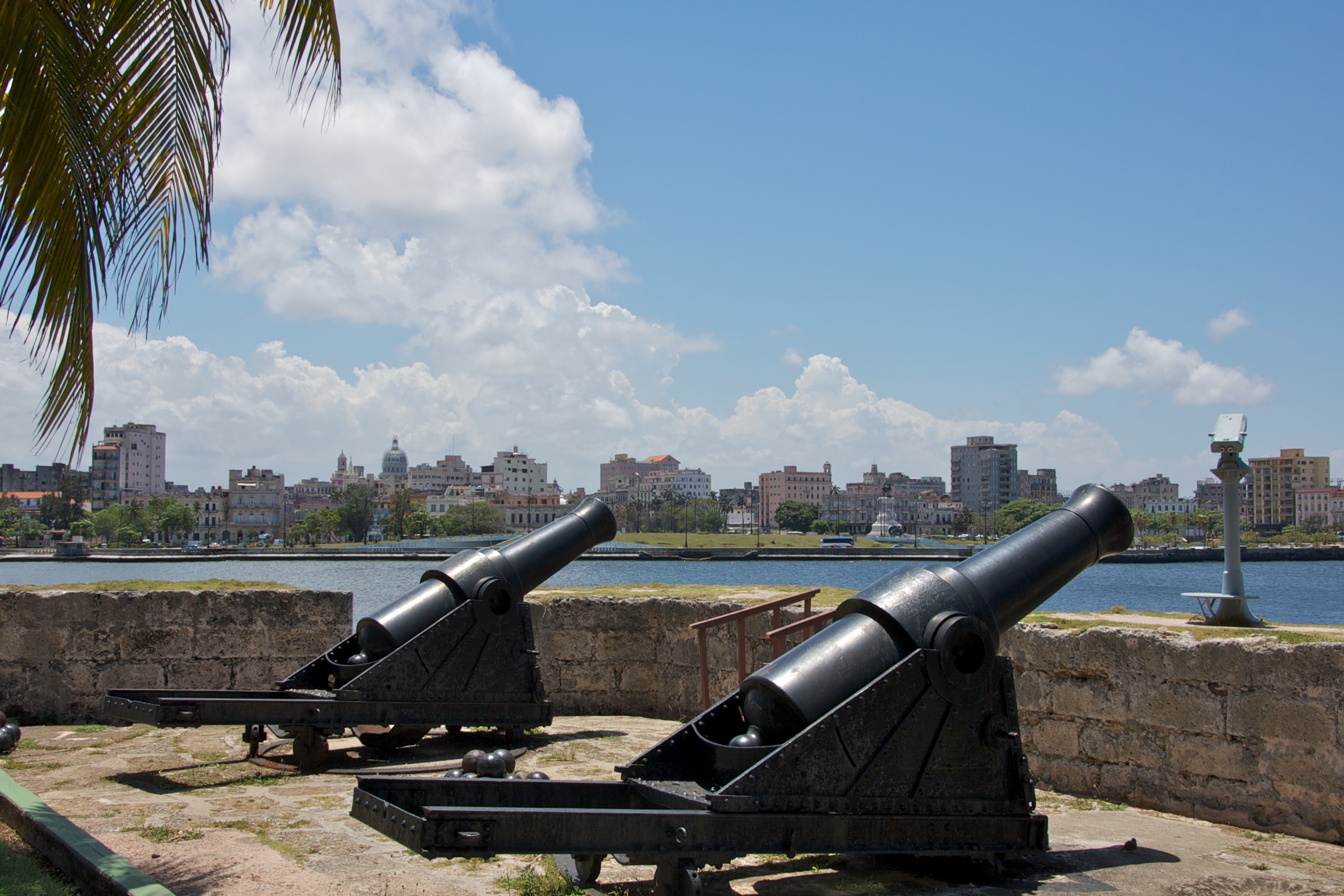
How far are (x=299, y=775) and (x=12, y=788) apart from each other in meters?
1.47

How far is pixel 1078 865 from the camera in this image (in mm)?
4125

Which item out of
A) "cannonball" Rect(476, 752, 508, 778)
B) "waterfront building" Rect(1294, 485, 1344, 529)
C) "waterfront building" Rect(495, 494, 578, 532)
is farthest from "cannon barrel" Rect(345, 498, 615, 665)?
"waterfront building" Rect(1294, 485, 1344, 529)

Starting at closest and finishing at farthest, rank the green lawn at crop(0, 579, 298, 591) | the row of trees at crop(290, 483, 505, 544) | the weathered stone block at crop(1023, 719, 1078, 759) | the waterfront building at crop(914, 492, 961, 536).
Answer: the weathered stone block at crop(1023, 719, 1078, 759) < the green lawn at crop(0, 579, 298, 591) < the row of trees at crop(290, 483, 505, 544) < the waterfront building at crop(914, 492, 961, 536)

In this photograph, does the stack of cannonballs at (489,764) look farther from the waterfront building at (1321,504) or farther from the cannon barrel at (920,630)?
the waterfront building at (1321,504)

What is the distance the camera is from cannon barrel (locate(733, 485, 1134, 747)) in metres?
3.76

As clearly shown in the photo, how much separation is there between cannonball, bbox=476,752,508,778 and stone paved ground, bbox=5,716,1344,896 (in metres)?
0.65

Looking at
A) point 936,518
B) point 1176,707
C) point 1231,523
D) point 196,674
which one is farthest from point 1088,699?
point 936,518

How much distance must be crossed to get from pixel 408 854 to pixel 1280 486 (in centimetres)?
16008

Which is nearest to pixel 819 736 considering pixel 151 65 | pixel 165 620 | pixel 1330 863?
pixel 1330 863

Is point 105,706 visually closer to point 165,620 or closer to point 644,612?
point 165,620

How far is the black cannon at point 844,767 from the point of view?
3.41 metres

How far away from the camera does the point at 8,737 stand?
6164 millimetres

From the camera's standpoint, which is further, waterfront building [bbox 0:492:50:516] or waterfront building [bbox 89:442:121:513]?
waterfront building [bbox 89:442:121:513]

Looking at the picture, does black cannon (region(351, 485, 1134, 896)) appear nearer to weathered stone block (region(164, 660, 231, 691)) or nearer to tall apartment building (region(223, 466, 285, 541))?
weathered stone block (region(164, 660, 231, 691))
